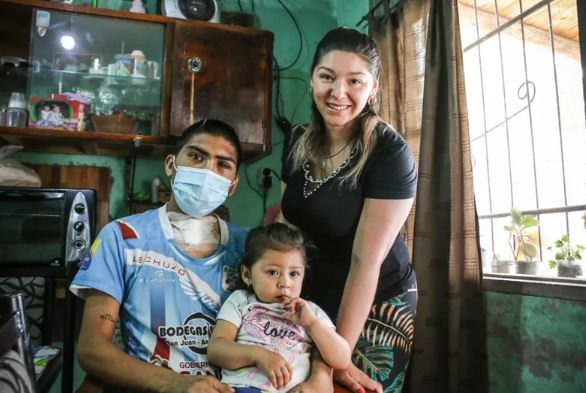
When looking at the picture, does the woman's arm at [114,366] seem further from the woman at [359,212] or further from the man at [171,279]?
the woman at [359,212]

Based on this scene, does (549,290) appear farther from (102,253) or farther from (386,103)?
(102,253)

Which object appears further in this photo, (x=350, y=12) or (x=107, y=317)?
(x=350, y=12)

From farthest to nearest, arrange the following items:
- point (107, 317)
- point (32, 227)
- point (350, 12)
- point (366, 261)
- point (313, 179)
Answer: point (350, 12) → point (32, 227) → point (313, 179) → point (366, 261) → point (107, 317)

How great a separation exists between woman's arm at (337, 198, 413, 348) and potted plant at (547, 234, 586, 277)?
2.73 feet

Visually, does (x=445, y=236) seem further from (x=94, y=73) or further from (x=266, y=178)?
(x=94, y=73)

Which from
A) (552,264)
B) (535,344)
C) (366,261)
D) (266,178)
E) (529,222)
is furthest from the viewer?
(266,178)

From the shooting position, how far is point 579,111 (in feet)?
6.02

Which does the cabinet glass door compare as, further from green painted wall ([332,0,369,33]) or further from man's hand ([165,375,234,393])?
man's hand ([165,375,234,393])

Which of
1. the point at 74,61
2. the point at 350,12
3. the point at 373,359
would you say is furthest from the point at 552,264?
the point at 74,61

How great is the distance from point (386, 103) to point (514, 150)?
0.70 meters

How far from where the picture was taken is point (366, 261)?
4.23 ft

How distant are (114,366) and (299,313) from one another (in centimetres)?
48

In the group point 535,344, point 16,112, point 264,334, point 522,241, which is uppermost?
point 16,112

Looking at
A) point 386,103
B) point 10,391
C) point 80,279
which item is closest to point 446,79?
point 386,103
